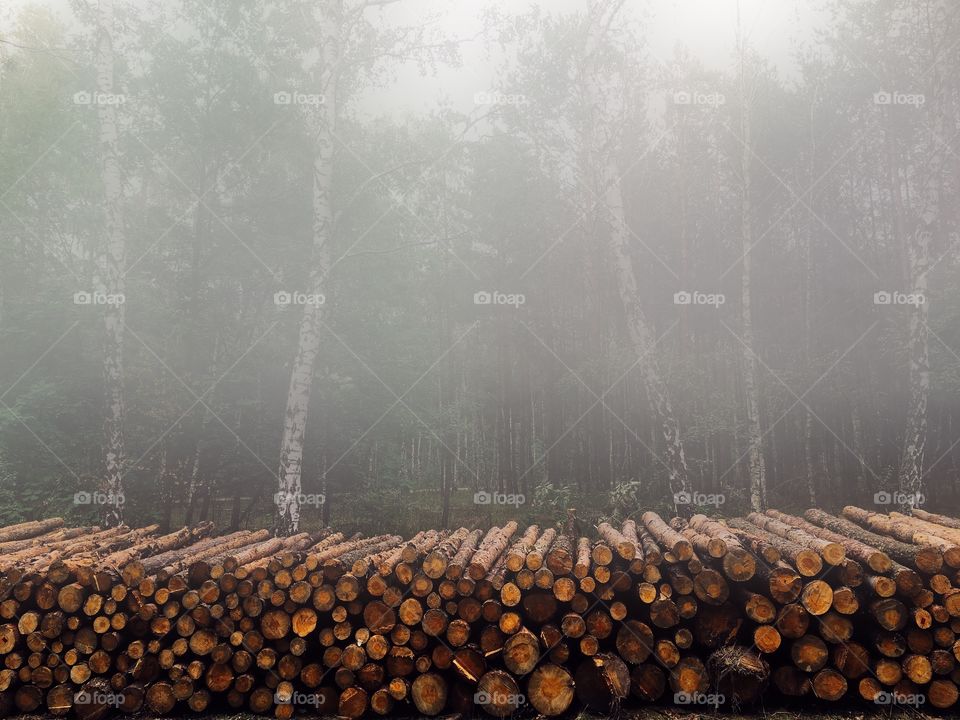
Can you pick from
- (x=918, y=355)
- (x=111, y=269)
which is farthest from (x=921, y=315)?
(x=111, y=269)

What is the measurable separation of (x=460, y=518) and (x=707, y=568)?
13.7 m

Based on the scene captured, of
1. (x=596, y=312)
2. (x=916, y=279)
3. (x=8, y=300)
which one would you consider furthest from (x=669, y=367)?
(x=8, y=300)

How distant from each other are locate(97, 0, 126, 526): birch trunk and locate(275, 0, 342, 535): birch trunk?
322 centimetres

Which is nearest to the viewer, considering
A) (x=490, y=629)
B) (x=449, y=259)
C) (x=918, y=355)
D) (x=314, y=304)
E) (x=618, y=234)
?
(x=490, y=629)

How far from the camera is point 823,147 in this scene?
19953 mm

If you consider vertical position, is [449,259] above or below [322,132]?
below

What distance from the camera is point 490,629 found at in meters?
5.59

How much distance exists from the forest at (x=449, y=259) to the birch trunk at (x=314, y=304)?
0.08 metres

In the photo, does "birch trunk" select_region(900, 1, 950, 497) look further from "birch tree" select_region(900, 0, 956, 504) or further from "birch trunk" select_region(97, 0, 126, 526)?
"birch trunk" select_region(97, 0, 126, 526)

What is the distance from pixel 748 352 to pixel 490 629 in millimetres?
13402

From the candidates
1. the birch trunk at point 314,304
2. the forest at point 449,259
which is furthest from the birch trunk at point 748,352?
the birch trunk at point 314,304

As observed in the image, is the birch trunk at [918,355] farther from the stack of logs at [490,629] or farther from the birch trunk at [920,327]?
the stack of logs at [490,629]

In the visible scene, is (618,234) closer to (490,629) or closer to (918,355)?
(918,355)

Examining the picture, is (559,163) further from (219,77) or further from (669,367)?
(219,77)
